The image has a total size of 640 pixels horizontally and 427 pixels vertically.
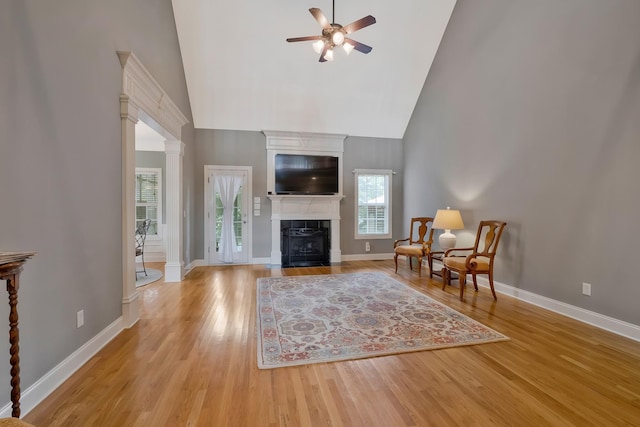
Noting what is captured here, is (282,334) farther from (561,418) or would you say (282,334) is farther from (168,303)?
(561,418)

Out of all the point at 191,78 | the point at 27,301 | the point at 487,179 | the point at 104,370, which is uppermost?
the point at 191,78

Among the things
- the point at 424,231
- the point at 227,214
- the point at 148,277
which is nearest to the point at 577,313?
the point at 424,231

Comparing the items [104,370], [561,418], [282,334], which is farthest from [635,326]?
[104,370]

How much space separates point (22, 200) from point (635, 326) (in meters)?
4.85

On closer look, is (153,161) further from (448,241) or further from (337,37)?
(448,241)

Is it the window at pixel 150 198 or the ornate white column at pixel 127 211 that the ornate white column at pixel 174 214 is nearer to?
the ornate white column at pixel 127 211

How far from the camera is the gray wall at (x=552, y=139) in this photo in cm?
269

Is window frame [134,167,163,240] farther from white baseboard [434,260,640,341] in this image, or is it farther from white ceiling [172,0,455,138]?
white baseboard [434,260,640,341]

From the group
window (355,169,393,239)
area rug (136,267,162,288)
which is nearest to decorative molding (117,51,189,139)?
area rug (136,267,162,288)

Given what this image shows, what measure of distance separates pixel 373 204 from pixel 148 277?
4825 millimetres

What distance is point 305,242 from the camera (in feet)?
20.3

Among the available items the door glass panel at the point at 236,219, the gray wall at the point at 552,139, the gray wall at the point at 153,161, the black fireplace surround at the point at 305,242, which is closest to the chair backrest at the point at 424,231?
the gray wall at the point at 552,139

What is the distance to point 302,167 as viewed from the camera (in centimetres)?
615

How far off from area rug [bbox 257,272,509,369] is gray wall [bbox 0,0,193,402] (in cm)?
142
